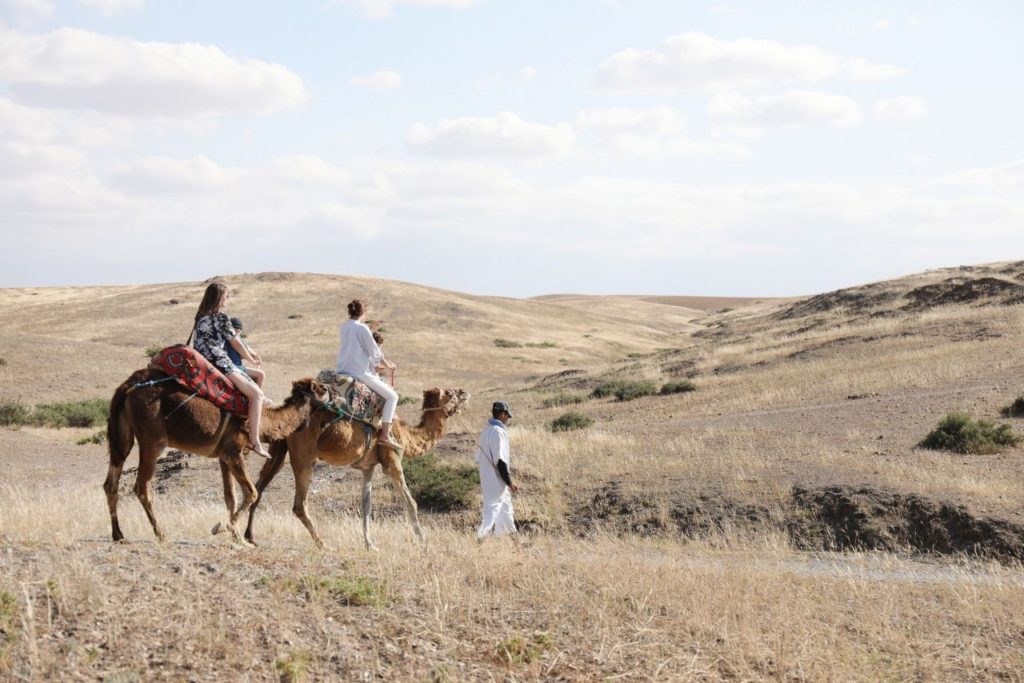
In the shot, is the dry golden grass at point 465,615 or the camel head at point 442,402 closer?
the dry golden grass at point 465,615

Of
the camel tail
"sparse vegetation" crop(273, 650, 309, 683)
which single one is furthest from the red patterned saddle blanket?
"sparse vegetation" crop(273, 650, 309, 683)

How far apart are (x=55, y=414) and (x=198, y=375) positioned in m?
24.0

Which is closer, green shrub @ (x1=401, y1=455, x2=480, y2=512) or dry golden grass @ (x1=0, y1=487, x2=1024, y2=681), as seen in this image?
dry golden grass @ (x1=0, y1=487, x2=1024, y2=681)

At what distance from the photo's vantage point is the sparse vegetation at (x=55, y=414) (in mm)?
29000

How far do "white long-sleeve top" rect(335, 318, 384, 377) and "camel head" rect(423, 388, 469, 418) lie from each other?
5.14 feet

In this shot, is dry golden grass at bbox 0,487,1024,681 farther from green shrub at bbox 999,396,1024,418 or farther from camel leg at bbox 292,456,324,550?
green shrub at bbox 999,396,1024,418

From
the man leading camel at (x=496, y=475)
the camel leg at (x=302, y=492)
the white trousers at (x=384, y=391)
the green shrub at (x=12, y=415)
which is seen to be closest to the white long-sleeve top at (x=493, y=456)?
the man leading camel at (x=496, y=475)

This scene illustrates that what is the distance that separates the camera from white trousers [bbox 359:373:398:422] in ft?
36.8

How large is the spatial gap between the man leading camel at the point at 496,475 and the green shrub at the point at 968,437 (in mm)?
10624

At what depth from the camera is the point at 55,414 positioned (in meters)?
30.4

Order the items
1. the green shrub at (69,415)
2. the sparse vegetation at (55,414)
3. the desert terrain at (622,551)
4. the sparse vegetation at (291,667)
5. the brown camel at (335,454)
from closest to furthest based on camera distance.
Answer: the sparse vegetation at (291,667), the desert terrain at (622,551), the brown camel at (335,454), the sparse vegetation at (55,414), the green shrub at (69,415)

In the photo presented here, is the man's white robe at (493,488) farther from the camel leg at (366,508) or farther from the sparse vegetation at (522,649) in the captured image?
the sparse vegetation at (522,649)

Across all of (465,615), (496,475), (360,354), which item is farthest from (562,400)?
(465,615)

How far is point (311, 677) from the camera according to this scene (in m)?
6.59
